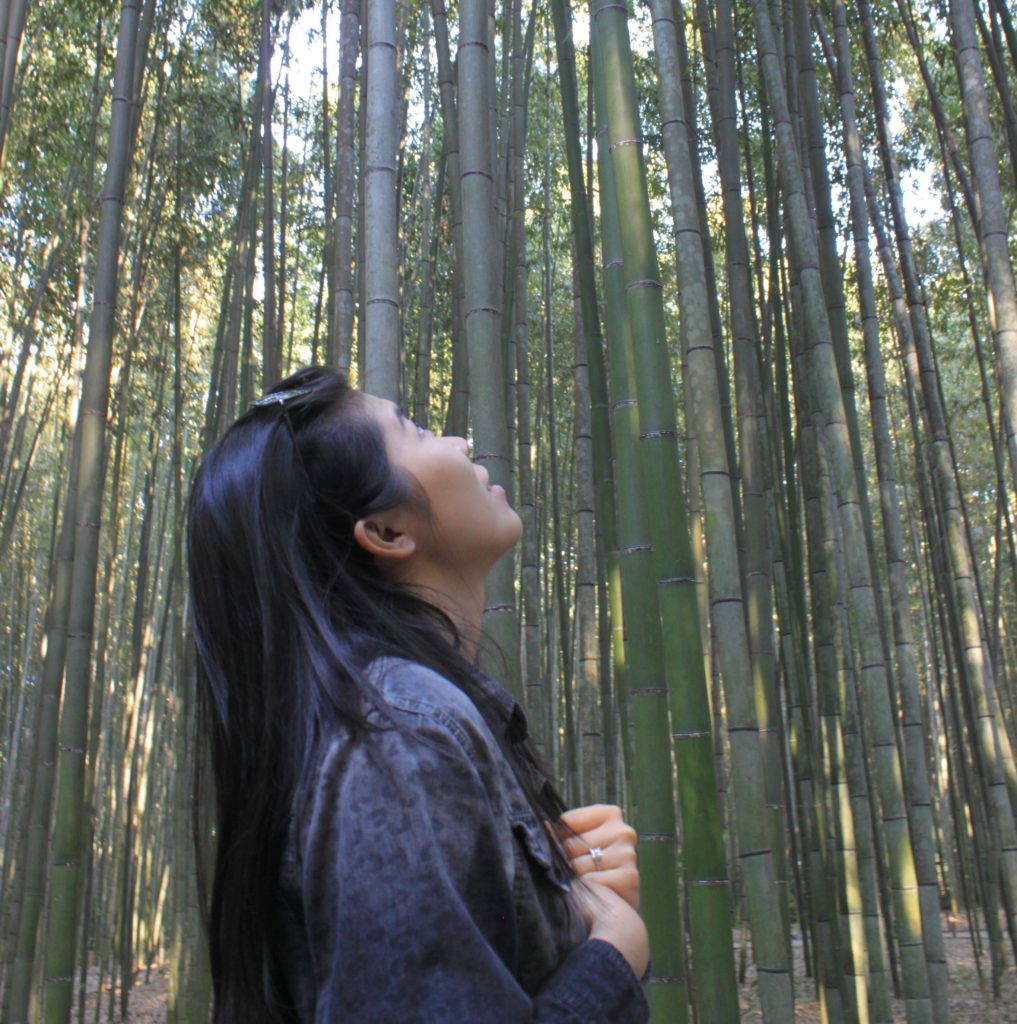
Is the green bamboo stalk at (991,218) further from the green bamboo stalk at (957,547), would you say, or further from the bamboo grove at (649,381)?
the green bamboo stalk at (957,547)

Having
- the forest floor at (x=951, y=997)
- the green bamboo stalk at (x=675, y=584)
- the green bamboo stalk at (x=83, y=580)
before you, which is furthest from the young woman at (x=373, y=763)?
the forest floor at (x=951, y=997)

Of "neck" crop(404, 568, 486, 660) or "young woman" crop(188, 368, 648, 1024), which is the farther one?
"neck" crop(404, 568, 486, 660)

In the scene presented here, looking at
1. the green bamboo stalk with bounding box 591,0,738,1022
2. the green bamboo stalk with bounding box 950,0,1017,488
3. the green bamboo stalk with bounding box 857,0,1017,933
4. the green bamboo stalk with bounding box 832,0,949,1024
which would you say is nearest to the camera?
the green bamboo stalk with bounding box 591,0,738,1022

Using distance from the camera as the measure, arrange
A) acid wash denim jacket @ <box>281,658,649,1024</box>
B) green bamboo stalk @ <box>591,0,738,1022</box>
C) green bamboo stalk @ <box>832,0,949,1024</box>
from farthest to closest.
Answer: green bamboo stalk @ <box>832,0,949,1024</box> → green bamboo stalk @ <box>591,0,738,1022</box> → acid wash denim jacket @ <box>281,658,649,1024</box>

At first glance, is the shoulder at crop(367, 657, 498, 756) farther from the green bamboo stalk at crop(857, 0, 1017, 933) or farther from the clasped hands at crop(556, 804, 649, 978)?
the green bamboo stalk at crop(857, 0, 1017, 933)

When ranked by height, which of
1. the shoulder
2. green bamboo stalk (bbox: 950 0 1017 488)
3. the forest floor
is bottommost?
the forest floor

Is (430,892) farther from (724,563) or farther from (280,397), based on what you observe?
(724,563)

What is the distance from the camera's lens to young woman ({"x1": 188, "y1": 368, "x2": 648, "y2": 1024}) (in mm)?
537

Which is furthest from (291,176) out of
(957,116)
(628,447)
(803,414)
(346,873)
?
(346,873)

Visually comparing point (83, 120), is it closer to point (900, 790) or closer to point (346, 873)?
point (900, 790)

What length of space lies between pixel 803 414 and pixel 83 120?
4077mm

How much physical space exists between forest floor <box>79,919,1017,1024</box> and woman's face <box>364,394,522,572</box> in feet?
12.5

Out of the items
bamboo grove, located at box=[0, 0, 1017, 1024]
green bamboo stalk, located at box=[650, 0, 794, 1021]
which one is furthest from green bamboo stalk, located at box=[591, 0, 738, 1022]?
green bamboo stalk, located at box=[650, 0, 794, 1021]

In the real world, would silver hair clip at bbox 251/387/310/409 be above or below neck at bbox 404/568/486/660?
above
